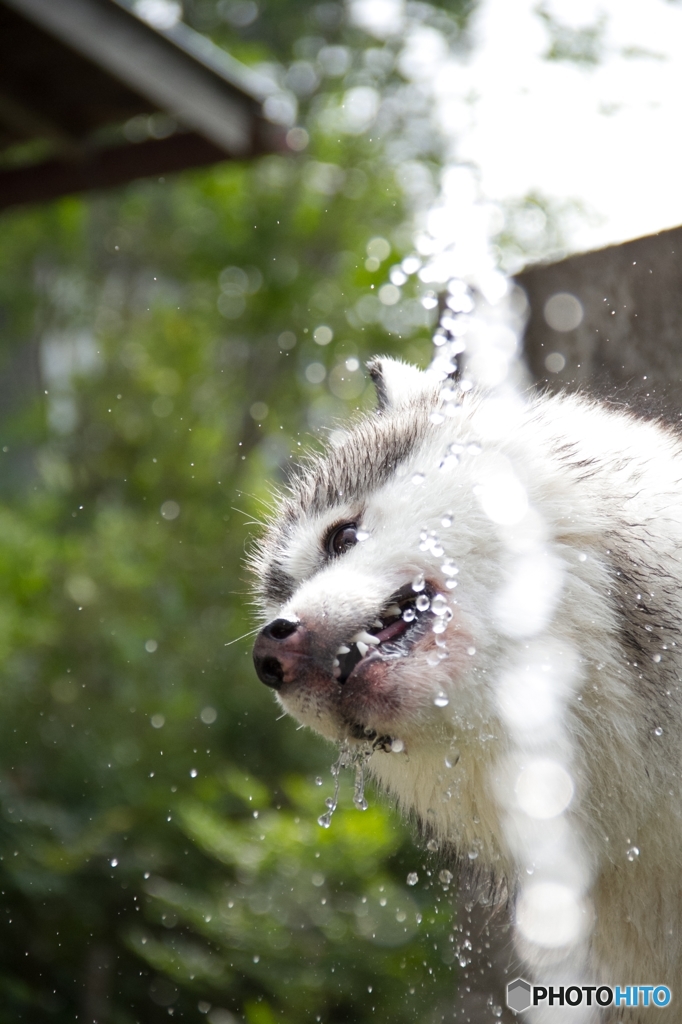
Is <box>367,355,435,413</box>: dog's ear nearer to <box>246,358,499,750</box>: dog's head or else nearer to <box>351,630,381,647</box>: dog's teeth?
<box>246,358,499,750</box>: dog's head

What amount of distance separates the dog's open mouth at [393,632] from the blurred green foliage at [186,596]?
0.97m

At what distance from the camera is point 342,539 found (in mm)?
1916

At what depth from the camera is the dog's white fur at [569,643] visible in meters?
1.67

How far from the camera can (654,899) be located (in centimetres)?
169

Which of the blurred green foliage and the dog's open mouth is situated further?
the blurred green foliage

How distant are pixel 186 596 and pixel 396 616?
168 inches

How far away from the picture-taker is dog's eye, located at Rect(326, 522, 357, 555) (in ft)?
6.21

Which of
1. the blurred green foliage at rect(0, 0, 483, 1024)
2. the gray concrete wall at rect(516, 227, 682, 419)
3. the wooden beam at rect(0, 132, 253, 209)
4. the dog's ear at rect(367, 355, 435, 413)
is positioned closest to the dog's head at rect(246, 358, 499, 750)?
the dog's ear at rect(367, 355, 435, 413)

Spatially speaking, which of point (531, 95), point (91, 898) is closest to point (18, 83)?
point (531, 95)

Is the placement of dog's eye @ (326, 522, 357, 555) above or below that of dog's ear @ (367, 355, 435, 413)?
below

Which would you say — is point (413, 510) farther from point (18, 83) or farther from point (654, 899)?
point (18, 83)

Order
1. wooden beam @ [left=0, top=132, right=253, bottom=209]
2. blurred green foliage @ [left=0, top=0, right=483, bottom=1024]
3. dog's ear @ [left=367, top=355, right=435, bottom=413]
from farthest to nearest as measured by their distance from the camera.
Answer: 1. wooden beam @ [left=0, top=132, right=253, bottom=209]
2. blurred green foliage @ [left=0, top=0, right=483, bottom=1024]
3. dog's ear @ [left=367, top=355, right=435, bottom=413]

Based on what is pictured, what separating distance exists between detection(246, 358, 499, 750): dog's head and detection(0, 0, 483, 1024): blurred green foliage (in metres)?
0.81

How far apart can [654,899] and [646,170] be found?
1.74 meters
